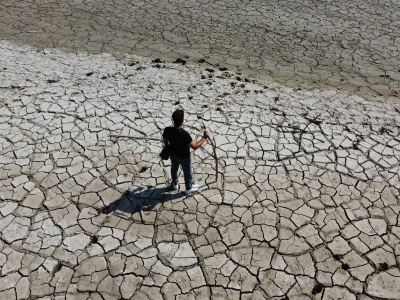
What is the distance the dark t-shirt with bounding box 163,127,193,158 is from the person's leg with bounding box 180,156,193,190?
5.5 inches

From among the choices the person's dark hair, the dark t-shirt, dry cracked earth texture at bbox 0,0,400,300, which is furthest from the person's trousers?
the person's dark hair

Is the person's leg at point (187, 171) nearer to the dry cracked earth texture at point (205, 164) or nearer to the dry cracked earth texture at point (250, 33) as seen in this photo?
the dry cracked earth texture at point (205, 164)

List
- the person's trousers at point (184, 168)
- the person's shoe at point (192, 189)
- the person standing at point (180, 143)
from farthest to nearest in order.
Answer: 1. the person's shoe at point (192, 189)
2. the person's trousers at point (184, 168)
3. the person standing at point (180, 143)

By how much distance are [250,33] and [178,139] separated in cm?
579

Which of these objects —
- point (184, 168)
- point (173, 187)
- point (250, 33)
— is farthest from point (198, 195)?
point (250, 33)

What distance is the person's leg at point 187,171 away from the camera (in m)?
4.54

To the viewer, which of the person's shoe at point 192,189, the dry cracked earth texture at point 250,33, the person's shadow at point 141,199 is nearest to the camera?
the person's shadow at point 141,199

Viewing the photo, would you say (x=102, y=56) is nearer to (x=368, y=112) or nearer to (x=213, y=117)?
(x=213, y=117)

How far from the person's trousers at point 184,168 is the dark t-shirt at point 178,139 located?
0.12 metres

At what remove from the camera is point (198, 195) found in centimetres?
492

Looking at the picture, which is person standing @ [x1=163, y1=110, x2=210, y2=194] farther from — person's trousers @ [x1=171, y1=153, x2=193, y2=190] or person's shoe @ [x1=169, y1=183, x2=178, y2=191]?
person's shoe @ [x1=169, y1=183, x2=178, y2=191]

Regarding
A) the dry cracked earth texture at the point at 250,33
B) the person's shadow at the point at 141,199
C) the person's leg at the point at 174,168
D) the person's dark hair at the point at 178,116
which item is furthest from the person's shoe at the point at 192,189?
the dry cracked earth texture at the point at 250,33

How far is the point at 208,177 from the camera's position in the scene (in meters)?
5.20

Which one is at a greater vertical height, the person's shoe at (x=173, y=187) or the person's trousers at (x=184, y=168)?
the person's trousers at (x=184, y=168)
